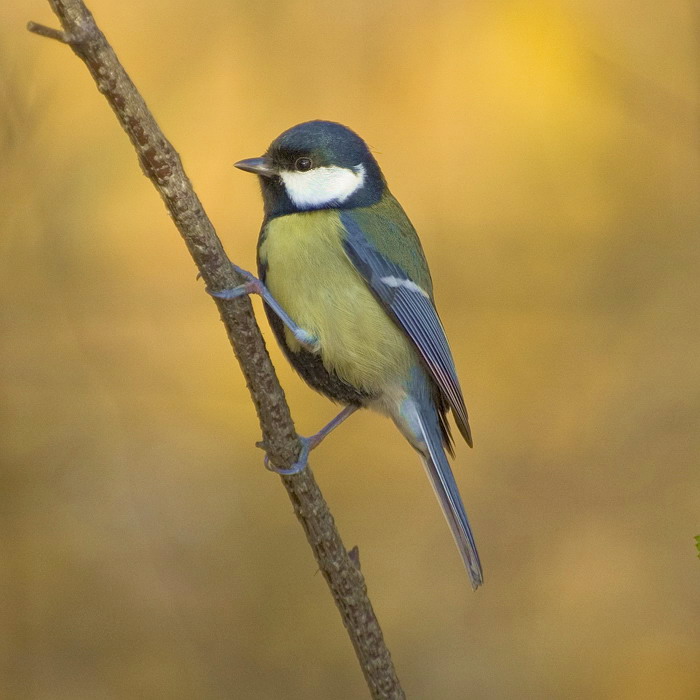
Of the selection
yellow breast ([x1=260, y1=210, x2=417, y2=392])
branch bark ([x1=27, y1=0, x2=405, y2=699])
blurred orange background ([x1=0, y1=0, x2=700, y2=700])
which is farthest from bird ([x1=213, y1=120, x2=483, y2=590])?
blurred orange background ([x1=0, y1=0, x2=700, y2=700])

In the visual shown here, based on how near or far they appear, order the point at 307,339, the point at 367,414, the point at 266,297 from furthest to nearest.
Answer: the point at 367,414 → the point at 307,339 → the point at 266,297

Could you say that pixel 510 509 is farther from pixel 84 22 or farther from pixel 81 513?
pixel 84 22

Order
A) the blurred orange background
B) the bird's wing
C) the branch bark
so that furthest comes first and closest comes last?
the blurred orange background
the bird's wing
the branch bark

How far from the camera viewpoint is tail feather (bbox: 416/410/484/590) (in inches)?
79.8

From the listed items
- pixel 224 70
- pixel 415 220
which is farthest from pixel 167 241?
pixel 415 220

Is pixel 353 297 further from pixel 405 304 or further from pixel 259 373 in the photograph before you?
A: pixel 259 373

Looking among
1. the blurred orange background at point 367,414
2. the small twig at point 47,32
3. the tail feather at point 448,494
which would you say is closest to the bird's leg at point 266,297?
the tail feather at point 448,494

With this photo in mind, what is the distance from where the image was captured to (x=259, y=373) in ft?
5.40

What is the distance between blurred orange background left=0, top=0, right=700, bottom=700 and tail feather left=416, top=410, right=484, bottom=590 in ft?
3.59

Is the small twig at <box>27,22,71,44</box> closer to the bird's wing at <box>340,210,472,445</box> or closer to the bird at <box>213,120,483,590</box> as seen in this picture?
the bird at <box>213,120,483,590</box>

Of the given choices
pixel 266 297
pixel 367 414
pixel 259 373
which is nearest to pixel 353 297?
pixel 266 297

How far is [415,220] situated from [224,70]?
0.88m

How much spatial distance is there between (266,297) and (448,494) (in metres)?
0.63

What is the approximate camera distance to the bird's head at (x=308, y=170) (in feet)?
7.29
